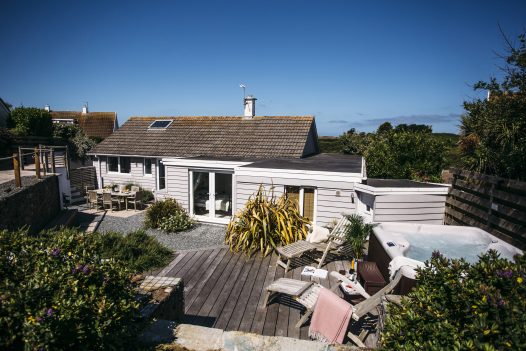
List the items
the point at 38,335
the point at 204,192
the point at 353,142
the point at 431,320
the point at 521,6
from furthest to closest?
the point at 353,142 → the point at 204,192 → the point at 521,6 → the point at 431,320 → the point at 38,335

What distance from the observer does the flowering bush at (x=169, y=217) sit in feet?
35.5

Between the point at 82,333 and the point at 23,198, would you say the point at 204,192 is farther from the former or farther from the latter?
the point at 82,333

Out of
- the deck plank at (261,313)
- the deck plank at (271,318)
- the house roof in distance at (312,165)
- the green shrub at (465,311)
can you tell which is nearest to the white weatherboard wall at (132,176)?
the house roof in distance at (312,165)

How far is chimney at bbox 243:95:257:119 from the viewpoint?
18.3 meters

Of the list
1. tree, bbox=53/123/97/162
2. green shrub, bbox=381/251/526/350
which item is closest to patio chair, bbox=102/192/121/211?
tree, bbox=53/123/97/162

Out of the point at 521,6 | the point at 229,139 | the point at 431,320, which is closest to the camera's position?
the point at 431,320

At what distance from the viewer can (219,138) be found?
17016mm

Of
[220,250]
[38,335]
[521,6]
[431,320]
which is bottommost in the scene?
[220,250]

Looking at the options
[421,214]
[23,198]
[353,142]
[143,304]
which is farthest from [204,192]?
[353,142]

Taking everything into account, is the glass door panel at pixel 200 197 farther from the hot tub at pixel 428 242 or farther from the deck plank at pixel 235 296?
the hot tub at pixel 428 242

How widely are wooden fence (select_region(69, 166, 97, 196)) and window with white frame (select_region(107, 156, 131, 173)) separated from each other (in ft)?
4.96

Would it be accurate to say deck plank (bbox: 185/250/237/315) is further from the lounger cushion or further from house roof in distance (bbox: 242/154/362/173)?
house roof in distance (bbox: 242/154/362/173)

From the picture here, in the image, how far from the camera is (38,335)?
2.01 m

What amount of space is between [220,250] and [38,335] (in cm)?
665
